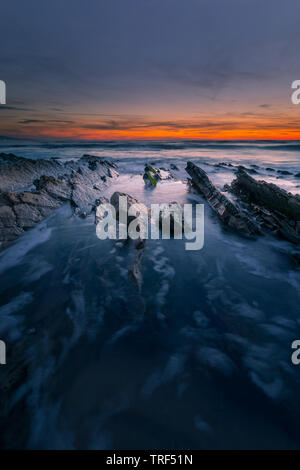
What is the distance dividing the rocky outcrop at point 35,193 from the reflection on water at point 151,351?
4.47 feet

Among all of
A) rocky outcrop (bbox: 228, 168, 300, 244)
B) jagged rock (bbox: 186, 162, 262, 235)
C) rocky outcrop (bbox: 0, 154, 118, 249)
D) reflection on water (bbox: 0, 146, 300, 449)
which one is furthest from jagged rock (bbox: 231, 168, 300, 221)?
rocky outcrop (bbox: 0, 154, 118, 249)

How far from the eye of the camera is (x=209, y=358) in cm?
246

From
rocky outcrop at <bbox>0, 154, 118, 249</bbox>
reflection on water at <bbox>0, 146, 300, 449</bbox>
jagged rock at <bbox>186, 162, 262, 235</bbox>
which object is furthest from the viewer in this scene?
jagged rock at <bbox>186, 162, 262, 235</bbox>

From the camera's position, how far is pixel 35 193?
6750mm

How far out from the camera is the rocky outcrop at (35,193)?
521 centimetres

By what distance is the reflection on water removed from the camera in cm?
185

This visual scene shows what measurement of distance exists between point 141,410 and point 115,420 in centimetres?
27

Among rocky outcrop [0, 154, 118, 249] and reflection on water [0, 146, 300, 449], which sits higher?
rocky outcrop [0, 154, 118, 249]

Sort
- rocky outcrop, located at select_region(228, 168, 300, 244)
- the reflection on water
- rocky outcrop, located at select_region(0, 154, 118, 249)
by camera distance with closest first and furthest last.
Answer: the reflection on water
rocky outcrop, located at select_region(228, 168, 300, 244)
rocky outcrop, located at select_region(0, 154, 118, 249)

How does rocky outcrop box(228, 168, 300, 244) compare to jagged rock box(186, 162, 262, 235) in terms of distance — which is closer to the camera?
rocky outcrop box(228, 168, 300, 244)

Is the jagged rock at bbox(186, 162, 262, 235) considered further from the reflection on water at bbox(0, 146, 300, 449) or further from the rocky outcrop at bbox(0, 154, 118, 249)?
the rocky outcrop at bbox(0, 154, 118, 249)

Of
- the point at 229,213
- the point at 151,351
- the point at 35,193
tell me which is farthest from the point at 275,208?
the point at 35,193

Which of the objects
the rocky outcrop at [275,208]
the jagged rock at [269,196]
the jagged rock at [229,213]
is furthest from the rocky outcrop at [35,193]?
the jagged rock at [269,196]

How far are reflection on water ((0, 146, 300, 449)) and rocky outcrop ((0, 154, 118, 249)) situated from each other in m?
1.36
